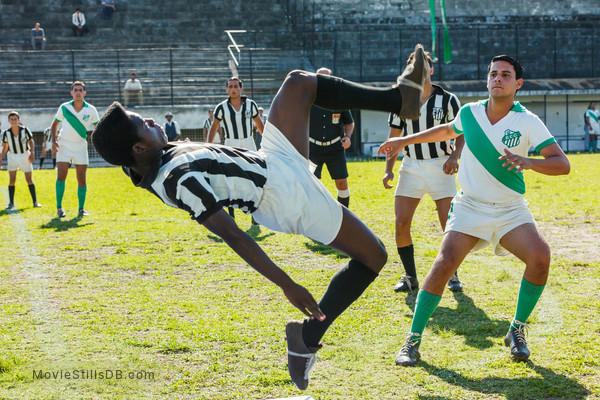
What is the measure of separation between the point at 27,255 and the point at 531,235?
6.60 meters

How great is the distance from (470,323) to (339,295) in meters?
1.92

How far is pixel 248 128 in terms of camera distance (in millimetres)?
11570

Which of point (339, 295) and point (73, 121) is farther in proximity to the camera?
point (73, 121)

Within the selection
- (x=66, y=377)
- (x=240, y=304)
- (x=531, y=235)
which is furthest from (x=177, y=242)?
(x=531, y=235)

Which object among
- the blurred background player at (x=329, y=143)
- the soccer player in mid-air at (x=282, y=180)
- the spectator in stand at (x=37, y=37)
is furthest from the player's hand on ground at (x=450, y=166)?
the spectator in stand at (x=37, y=37)

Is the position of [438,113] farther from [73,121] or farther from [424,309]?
[73,121]

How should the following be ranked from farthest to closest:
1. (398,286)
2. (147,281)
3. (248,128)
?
(248,128), (147,281), (398,286)

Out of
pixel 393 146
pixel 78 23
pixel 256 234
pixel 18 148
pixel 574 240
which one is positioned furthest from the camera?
pixel 78 23

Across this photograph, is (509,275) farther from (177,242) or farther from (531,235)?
(177,242)

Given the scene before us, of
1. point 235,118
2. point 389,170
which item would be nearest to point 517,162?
point 389,170

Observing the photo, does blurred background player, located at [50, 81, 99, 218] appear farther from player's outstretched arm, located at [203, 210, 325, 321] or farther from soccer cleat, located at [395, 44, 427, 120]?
player's outstretched arm, located at [203, 210, 325, 321]

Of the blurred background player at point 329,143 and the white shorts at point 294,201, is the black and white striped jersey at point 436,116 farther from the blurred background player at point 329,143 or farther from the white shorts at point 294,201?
the blurred background player at point 329,143

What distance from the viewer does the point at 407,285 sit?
6.95m

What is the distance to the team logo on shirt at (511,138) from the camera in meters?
5.01
